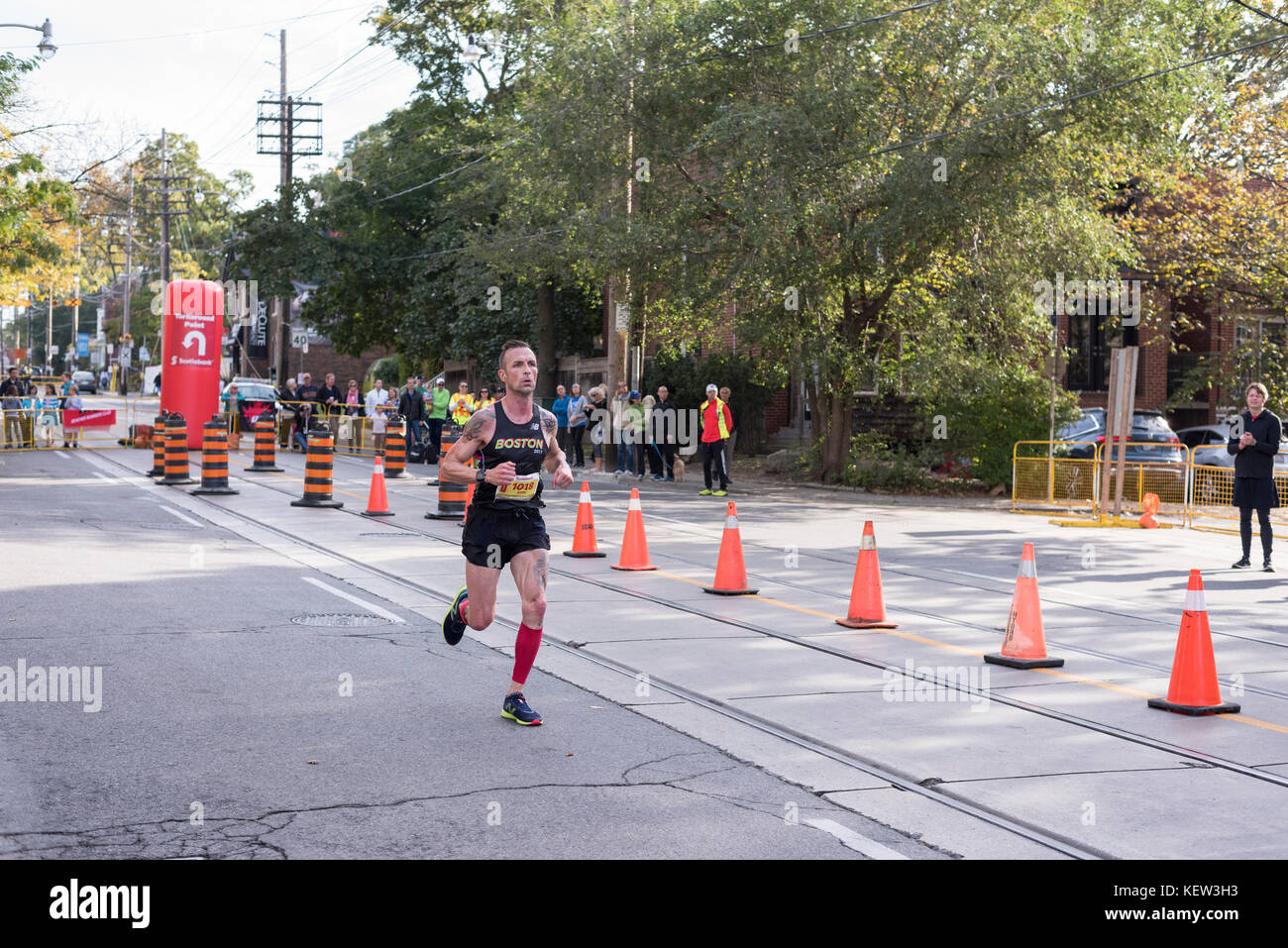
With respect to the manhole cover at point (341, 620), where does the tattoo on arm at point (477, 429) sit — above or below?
above

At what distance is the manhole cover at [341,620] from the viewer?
10172 millimetres

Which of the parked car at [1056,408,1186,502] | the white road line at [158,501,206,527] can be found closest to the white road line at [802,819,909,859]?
the white road line at [158,501,206,527]

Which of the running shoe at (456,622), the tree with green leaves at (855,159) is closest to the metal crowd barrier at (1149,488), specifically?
the tree with green leaves at (855,159)

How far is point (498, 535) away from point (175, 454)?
17001 millimetres

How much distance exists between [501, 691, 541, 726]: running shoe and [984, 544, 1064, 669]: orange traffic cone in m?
3.49

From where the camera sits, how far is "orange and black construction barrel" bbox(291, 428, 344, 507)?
752 inches

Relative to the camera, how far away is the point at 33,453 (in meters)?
30.9

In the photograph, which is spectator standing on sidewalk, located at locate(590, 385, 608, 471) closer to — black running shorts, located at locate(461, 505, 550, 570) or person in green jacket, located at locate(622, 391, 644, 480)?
person in green jacket, located at locate(622, 391, 644, 480)

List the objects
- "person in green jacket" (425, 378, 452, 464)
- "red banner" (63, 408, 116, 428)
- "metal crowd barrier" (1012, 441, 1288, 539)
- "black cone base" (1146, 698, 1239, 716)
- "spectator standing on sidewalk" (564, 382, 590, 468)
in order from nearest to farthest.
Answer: "black cone base" (1146, 698, 1239, 716) < "metal crowd barrier" (1012, 441, 1288, 539) < "spectator standing on sidewalk" (564, 382, 590, 468) < "person in green jacket" (425, 378, 452, 464) < "red banner" (63, 408, 116, 428)

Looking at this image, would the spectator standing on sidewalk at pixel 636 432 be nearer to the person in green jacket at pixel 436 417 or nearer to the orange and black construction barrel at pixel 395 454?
the person in green jacket at pixel 436 417

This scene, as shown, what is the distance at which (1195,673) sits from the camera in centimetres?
776

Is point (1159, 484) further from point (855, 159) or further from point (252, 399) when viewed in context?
point (252, 399)

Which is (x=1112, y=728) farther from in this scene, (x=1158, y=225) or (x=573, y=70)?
(x=1158, y=225)

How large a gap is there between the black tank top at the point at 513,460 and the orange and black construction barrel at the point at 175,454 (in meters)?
16.7
